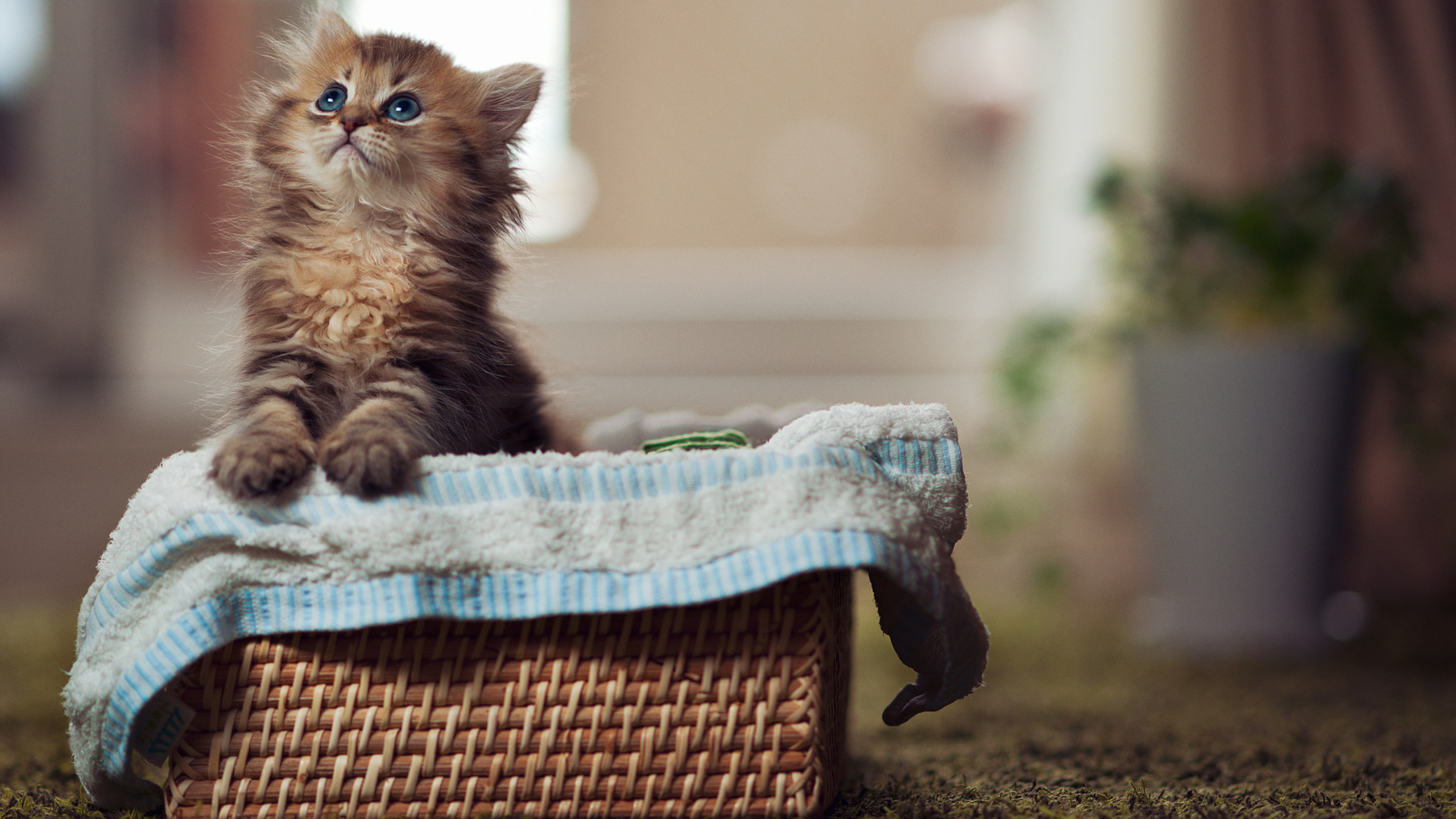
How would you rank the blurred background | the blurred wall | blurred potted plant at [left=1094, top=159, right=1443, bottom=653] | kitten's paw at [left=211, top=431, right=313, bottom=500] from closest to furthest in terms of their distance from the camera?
kitten's paw at [left=211, top=431, right=313, bottom=500], blurred potted plant at [left=1094, top=159, right=1443, bottom=653], the blurred background, the blurred wall

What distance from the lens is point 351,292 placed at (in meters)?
0.86

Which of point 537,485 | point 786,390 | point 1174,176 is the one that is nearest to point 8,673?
point 537,485

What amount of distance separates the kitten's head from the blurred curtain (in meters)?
1.81

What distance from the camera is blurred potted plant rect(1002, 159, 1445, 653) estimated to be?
1.83 meters

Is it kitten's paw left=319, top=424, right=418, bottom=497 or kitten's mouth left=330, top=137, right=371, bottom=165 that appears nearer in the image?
kitten's paw left=319, top=424, right=418, bottom=497

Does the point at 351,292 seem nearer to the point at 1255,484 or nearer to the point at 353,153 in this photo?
the point at 353,153

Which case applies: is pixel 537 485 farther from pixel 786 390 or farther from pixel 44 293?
pixel 44 293

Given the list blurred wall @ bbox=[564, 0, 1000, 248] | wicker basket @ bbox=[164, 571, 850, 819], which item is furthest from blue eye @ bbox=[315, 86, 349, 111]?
blurred wall @ bbox=[564, 0, 1000, 248]

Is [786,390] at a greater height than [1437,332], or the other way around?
[1437,332]

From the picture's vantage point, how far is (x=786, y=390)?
10.1 ft

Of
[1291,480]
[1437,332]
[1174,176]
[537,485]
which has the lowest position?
[1291,480]

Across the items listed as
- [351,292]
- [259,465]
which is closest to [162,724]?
[259,465]

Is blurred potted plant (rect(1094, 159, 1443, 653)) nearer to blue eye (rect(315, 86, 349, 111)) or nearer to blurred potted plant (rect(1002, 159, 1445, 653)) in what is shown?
blurred potted plant (rect(1002, 159, 1445, 653))

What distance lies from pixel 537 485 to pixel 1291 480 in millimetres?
1513
